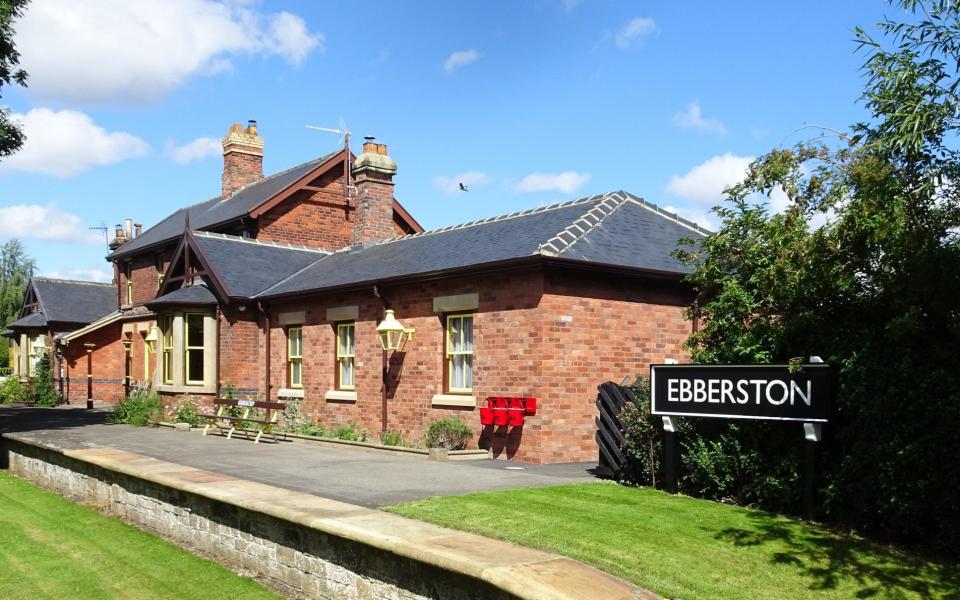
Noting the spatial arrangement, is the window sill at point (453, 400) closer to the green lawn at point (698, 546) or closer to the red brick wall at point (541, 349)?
the red brick wall at point (541, 349)

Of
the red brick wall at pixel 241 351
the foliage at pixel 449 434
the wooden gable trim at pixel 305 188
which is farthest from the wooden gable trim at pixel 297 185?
the foliage at pixel 449 434

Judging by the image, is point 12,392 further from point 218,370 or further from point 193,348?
point 218,370

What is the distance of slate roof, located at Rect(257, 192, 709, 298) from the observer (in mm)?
14940

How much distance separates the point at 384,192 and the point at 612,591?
1938 cm

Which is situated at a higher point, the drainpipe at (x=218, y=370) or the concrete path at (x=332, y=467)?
the drainpipe at (x=218, y=370)

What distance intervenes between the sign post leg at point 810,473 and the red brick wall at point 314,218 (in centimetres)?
1970

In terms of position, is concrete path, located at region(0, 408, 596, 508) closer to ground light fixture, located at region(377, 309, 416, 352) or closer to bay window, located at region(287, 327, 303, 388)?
ground light fixture, located at region(377, 309, 416, 352)

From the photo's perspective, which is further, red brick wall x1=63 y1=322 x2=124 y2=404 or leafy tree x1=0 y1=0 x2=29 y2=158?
red brick wall x1=63 y1=322 x2=124 y2=404

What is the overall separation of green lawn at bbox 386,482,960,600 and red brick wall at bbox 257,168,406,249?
61.5 ft

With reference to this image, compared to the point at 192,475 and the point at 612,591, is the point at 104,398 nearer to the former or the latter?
the point at 192,475

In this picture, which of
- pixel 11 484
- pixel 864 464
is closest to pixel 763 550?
pixel 864 464

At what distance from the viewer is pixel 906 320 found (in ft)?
24.3

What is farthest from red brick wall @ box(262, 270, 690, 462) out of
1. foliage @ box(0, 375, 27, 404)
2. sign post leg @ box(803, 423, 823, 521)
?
foliage @ box(0, 375, 27, 404)

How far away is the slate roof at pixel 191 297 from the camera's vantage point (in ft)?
71.9
